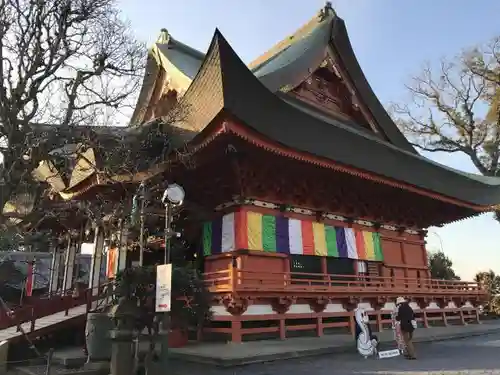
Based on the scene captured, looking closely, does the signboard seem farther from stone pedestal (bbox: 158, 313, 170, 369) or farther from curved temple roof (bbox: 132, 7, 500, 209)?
curved temple roof (bbox: 132, 7, 500, 209)

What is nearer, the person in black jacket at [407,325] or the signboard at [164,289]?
the signboard at [164,289]

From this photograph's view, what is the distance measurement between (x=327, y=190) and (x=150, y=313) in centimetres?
882

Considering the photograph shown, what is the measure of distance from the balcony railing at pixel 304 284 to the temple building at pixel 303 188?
1.9 inches

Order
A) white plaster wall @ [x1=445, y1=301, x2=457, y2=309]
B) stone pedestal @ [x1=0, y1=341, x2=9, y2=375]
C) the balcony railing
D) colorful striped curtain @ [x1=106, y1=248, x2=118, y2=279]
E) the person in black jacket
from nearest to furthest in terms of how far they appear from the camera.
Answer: stone pedestal @ [x1=0, y1=341, x2=9, y2=375], the person in black jacket, the balcony railing, colorful striped curtain @ [x1=106, y1=248, x2=118, y2=279], white plaster wall @ [x1=445, y1=301, x2=457, y2=309]

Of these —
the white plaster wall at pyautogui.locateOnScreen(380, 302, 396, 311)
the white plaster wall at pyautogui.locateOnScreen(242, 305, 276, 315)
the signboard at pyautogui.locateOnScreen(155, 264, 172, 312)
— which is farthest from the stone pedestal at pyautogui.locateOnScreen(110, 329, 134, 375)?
the white plaster wall at pyautogui.locateOnScreen(380, 302, 396, 311)

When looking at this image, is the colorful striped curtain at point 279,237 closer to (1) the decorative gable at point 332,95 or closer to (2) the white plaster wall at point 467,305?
(1) the decorative gable at point 332,95

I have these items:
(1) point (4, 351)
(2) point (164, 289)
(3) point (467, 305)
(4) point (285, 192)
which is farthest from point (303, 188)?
(3) point (467, 305)

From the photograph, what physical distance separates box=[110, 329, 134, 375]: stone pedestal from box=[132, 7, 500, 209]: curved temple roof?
539 centimetres

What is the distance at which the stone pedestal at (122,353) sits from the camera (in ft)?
20.3

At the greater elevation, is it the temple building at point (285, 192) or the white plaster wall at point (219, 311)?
the temple building at point (285, 192)

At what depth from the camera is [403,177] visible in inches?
567

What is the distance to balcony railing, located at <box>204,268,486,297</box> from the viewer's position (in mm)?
10734

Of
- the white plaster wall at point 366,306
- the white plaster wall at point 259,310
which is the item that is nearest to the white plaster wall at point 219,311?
the white plaster wall at point 259,310

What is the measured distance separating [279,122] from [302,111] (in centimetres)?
105
